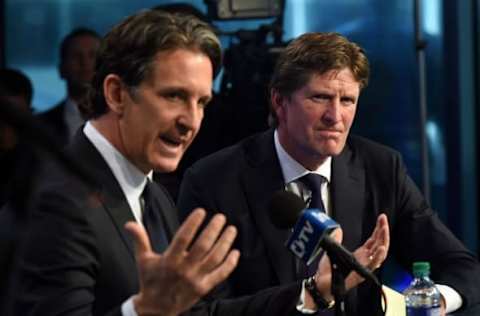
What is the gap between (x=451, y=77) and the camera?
215 inches

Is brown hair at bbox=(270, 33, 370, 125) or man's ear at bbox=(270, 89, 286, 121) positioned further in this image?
man's ear at bbox=(270, 89, 286, 121)

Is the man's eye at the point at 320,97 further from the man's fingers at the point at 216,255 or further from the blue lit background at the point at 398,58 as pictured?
the blue lit background at the point at 398,58

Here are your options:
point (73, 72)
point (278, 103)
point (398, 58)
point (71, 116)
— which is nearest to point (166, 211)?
point (278, 103)

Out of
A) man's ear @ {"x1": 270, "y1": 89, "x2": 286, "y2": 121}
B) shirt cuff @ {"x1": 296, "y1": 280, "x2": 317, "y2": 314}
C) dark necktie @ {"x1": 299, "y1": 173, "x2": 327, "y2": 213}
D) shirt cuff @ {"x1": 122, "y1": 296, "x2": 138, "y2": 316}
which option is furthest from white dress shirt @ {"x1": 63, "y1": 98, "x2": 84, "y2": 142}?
shirt cuff @ {"x1": 122, "y1": 296, "x2": 138, "y2": 316}

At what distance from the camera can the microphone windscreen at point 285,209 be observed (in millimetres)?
1978

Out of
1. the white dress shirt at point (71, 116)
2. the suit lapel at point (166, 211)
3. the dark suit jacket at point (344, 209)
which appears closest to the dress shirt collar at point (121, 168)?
the suit lapel at point (166, 211)

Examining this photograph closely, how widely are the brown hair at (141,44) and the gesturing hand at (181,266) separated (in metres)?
0.46

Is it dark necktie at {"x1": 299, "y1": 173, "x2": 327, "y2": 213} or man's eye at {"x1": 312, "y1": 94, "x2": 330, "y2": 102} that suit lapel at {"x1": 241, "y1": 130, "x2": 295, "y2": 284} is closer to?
dark necktie at {"x1": 299, "y1": 173, "x2": 327, "y2": 213}

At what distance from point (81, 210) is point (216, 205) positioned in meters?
1.04

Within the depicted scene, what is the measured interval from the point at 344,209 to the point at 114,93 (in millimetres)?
1050

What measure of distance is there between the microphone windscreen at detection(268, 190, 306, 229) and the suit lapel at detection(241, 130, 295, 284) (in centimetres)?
79

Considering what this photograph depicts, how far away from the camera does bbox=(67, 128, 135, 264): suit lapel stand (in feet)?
6.21

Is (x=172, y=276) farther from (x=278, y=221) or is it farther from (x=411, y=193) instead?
(x=411, y=193)

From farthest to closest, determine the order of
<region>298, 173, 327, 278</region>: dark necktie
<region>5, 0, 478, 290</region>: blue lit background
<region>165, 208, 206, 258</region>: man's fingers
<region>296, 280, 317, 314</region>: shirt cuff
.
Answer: <region>5, 0, 478, 290</region>: blue lit background
<region>298, 173, 327, 278</region>: dark necktie
<region>296, 280, 317, 314</region>: shirt cuff
<region>165, 208, 206, 258</region>: man's fingers
